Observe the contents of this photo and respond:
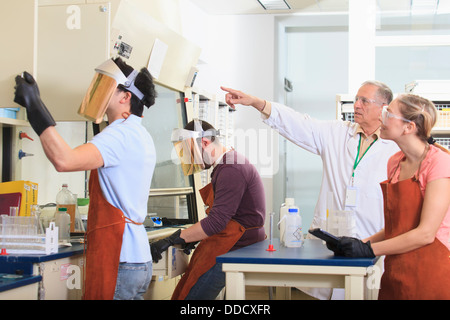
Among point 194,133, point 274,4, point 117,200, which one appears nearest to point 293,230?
point 194,133

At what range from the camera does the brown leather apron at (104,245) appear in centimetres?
218

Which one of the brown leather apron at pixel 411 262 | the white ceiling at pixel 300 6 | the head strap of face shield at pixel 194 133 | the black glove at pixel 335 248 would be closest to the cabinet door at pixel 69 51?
the head strap of face shield at pixel 194 133

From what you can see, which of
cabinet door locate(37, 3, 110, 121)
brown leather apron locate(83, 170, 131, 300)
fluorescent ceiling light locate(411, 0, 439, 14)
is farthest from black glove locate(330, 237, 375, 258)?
fluorescent ceiling light locate(411, 0, 439, 14)

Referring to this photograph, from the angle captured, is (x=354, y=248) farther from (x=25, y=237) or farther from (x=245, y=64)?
(x=245, y=64)

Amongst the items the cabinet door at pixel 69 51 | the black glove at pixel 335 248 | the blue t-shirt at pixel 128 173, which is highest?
the cabinet door at pixel 69 51

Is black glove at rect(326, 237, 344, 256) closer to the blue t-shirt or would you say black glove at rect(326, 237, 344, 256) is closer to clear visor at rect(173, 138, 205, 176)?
the blue t-shirt

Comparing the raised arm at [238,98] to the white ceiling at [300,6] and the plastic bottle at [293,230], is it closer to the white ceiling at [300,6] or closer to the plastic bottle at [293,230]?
the plastic bottle at [293,230]

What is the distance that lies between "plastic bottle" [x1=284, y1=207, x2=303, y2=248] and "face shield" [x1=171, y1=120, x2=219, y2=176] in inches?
27.7

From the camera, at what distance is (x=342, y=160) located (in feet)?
10.9

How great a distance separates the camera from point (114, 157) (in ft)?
6.84

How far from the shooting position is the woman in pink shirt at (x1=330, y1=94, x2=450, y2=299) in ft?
7.50

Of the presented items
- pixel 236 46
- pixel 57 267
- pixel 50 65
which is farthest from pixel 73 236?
pixel 236 46

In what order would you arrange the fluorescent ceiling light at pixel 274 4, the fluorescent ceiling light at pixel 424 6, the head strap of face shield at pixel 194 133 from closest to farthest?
the head strap of face shield at pixel 194 133
the fluorescent ceiling light at pixel 274 4
the fluorescent ceiling light at pixel 424 6

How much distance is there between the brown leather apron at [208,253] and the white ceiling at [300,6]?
13.8 feet
